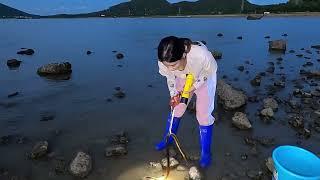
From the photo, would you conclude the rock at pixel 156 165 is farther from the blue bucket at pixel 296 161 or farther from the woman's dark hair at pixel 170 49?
the woman's dark hair at pixel 170 49

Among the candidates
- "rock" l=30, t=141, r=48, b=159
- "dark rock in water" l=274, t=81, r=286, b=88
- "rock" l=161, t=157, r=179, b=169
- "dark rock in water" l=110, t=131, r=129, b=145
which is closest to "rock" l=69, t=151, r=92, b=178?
"rock" l=30, t=141, r=48, b=159

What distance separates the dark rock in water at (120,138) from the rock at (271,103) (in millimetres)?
4409

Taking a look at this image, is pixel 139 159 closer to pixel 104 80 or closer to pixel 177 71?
pixel 177 71

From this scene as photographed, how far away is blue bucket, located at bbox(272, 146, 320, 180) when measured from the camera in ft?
15.1

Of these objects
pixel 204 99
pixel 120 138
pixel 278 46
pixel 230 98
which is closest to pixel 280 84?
pixel 230 98

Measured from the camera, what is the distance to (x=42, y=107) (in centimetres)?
1036

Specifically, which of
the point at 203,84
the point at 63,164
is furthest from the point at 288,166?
the point at 63,164

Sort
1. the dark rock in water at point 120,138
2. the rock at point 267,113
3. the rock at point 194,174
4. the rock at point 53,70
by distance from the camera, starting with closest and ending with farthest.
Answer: the rock at point 194,174 < the dark rock in water at point 120,138 < the rock at point 267,113 < the rock at point 53,70

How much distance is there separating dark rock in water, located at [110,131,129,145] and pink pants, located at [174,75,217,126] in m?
2.00

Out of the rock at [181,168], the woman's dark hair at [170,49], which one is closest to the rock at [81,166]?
the rock at [181,168]

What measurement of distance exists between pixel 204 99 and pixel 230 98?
4185mm

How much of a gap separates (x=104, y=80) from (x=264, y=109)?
797 centimetres

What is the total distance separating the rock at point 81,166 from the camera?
6105 mm

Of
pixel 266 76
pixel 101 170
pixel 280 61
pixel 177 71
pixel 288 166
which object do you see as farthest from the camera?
pixel 280 61
